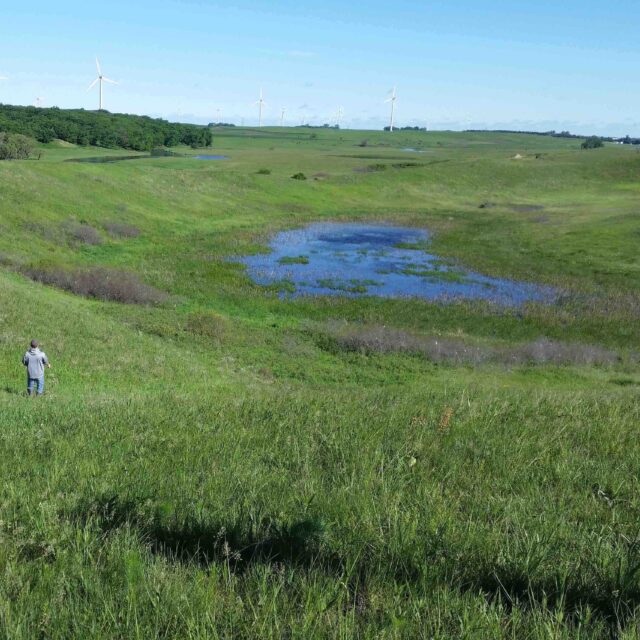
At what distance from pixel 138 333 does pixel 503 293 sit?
2715 cm

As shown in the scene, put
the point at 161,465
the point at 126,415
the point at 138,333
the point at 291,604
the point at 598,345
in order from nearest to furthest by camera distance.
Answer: the point at 291,604, the point at 161,465, the point at 126,415, the point at 138,333, the point at 598,345

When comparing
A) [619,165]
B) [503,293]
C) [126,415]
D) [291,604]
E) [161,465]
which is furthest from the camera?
[619,165]

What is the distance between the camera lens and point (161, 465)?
627cm

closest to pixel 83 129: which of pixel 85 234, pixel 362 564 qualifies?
pixel 85 234

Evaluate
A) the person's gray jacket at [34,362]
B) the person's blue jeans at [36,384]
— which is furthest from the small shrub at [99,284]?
the person's gray jacket at [34,362]

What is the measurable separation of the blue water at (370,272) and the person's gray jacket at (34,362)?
85.3ft

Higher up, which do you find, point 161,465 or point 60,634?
point 60,634

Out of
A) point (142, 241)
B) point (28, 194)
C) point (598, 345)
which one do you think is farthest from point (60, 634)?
point (28, 194)

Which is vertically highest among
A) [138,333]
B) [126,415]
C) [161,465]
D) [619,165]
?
[619,165]

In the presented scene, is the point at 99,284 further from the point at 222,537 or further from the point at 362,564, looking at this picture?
the point at 362,564

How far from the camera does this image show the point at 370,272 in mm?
51625

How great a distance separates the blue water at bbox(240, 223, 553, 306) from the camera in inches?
1746

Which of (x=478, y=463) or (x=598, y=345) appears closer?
(x=478, y=463)

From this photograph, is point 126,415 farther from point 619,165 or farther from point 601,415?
point 619,165
